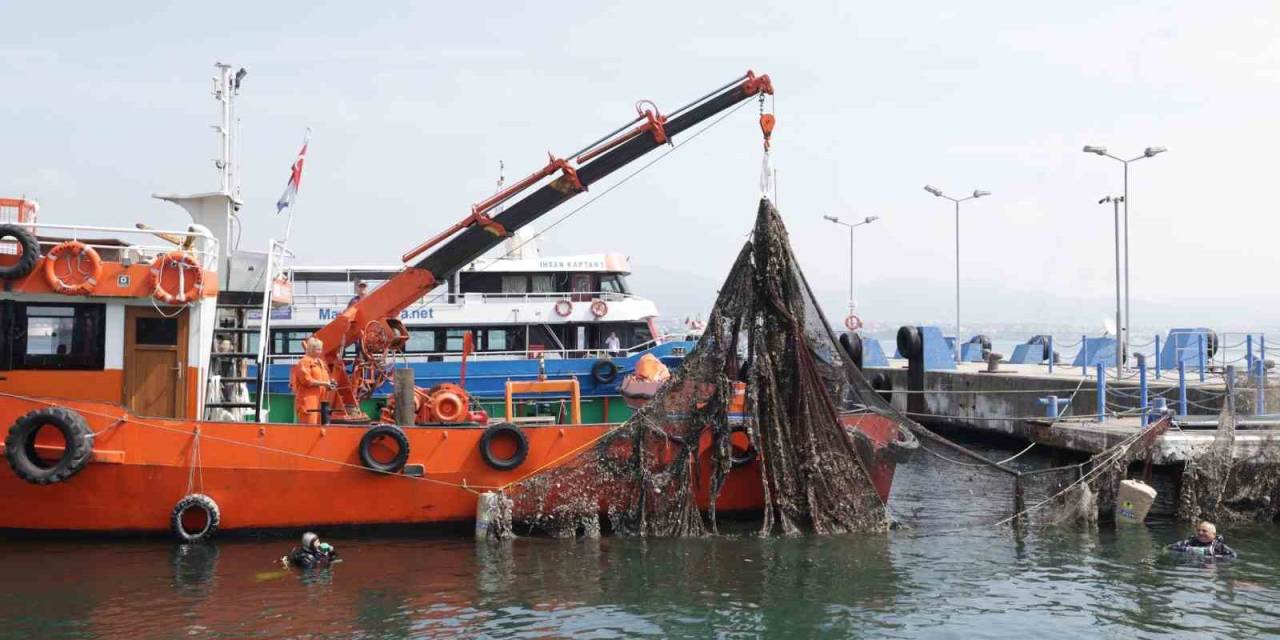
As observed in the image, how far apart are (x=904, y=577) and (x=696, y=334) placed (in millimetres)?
15679

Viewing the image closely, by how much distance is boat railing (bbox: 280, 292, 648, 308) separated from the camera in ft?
79.3

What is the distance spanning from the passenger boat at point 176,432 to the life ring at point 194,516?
19 mm

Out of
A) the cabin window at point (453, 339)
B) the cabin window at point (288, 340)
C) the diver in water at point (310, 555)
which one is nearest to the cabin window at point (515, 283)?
the cabin window at point (453, 339)

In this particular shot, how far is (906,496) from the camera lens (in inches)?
716

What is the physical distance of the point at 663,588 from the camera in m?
11.6

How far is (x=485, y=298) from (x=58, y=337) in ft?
36.2

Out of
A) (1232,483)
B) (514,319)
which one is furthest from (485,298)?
(1232,483)

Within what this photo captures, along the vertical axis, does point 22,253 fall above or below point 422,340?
above

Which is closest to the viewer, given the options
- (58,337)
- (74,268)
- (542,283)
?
(74,268)

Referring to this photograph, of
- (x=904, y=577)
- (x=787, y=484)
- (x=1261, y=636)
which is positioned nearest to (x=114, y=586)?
(x=787, y=484)

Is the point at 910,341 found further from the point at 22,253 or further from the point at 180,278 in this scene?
the point at 22,253

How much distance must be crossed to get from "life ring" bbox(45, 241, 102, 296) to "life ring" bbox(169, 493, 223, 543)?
3030mm

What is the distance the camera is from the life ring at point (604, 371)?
21.4 meters

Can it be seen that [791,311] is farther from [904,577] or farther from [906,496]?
[906,496]
